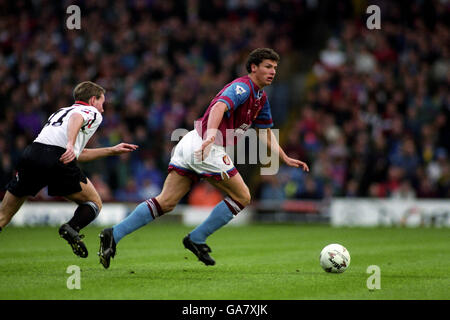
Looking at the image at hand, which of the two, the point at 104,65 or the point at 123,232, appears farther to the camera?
the point at 104,65

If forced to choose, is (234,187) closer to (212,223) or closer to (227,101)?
(212,223)

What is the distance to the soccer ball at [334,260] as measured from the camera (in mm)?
7852

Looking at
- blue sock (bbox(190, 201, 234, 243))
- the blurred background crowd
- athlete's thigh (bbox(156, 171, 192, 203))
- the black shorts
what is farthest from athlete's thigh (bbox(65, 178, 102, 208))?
the blurred background crowd

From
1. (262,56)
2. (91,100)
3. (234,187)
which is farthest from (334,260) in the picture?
(91,100)

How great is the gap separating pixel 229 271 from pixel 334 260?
1.15 meters

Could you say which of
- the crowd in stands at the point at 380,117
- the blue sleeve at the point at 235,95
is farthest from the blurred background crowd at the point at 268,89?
the blue sleeve at the point at 235,95

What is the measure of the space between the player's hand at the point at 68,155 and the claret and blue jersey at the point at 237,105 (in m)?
1.39

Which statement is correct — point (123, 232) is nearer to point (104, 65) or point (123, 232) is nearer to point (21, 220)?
point (21, 220)

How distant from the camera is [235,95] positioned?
309 inches

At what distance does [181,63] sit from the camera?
22812 millimetres

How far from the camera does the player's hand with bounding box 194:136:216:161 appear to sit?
24.0ft
